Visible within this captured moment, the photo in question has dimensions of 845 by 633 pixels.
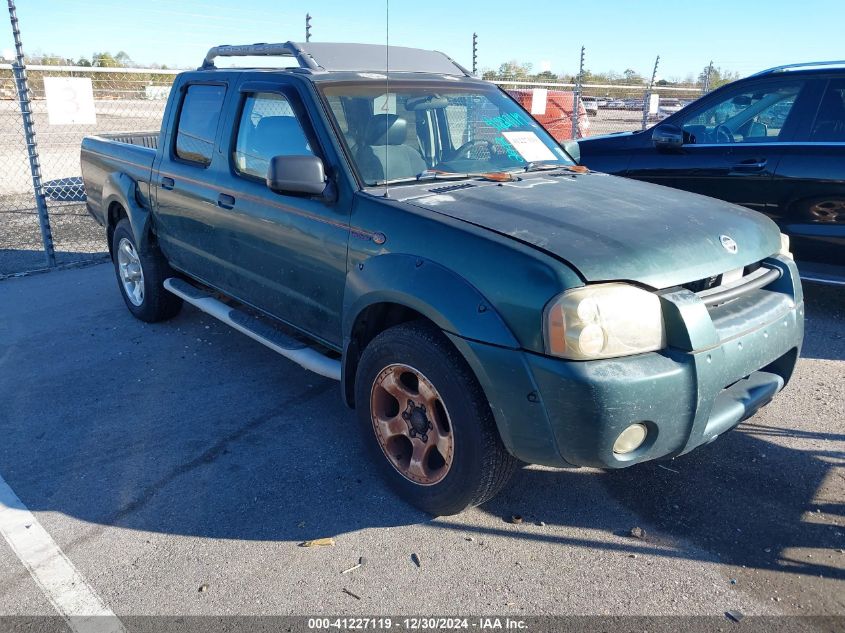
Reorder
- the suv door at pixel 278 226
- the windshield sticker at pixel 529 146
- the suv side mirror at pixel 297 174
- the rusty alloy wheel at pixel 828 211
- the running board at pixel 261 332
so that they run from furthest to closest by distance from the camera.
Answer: the rusty alloy wheel at pixel 828 211
the windshield sticker at pixel 529 146
the running board at pixel 261 332
the suv door at pixel 278 226
the suv side mirror at pixel 297 174

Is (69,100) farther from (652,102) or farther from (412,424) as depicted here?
(652,102)

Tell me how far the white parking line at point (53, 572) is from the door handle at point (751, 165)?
532 cm

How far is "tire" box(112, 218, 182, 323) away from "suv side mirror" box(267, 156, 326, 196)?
251 centimetres

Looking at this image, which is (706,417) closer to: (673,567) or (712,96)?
(673,567)

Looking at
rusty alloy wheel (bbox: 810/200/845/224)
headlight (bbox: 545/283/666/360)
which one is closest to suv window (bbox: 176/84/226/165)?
headlight (bbox: 545/283/666/360)

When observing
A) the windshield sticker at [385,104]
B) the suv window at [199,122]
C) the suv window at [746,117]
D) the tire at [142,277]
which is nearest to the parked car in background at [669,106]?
the suv window at [746,117]

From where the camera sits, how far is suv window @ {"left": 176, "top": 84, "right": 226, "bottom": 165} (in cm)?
462

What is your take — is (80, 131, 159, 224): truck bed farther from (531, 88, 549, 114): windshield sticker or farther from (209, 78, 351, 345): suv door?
(531, 88, 549, 114): windshield sticker

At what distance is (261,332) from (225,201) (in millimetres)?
823

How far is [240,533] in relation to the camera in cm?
315

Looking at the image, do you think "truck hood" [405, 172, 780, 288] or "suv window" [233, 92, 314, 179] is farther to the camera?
"suv window" [233, 92, 314, 179]

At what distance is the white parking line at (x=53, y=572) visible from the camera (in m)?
2.64

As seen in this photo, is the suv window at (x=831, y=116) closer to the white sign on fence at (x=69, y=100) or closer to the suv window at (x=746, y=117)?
the suv window at (x=746, y=117)

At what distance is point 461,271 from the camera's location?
2.84 metres
